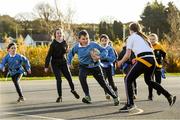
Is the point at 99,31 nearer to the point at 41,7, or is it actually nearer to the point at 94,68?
the point at 41,7

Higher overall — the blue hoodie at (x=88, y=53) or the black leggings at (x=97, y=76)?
the blue hoodie at (x=88, y=53)

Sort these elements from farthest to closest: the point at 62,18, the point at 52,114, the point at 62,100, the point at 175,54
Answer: the point at 62,18 < the point at 175,54 < the point at 62,100 < the point at 52,114

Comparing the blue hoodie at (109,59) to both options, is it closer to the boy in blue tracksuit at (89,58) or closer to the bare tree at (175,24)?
the boy in blue tracksuit at (89,58)

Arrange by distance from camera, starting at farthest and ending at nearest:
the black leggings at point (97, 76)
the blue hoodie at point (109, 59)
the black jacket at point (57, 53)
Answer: the blue hoodie at point (109, 59), the black jacket at point (57, 53), the black leggings at point (97, 76)

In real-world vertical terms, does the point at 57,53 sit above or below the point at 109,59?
above

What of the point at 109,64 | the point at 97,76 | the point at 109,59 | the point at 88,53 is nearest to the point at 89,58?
the point at 88,53

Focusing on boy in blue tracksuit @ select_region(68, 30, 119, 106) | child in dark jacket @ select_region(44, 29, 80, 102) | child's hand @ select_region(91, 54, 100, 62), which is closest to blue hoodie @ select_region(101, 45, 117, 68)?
child in dark jacket @ select_region(44, 29, 80, 102)

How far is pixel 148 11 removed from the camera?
251 feet

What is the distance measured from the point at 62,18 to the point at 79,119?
4229cm

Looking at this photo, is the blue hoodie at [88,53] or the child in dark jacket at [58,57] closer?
the blue hoodie at [88,53]

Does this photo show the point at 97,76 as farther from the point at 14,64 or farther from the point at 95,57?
the point at 14,64

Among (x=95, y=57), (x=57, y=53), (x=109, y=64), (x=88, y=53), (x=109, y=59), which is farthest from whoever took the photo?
(x=109, y=64)

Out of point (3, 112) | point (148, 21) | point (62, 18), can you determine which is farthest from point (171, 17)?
point (3, 112)

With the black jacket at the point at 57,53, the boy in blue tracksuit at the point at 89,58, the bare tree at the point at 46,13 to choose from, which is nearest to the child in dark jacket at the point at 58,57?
the black jacket at the point at 57,53
